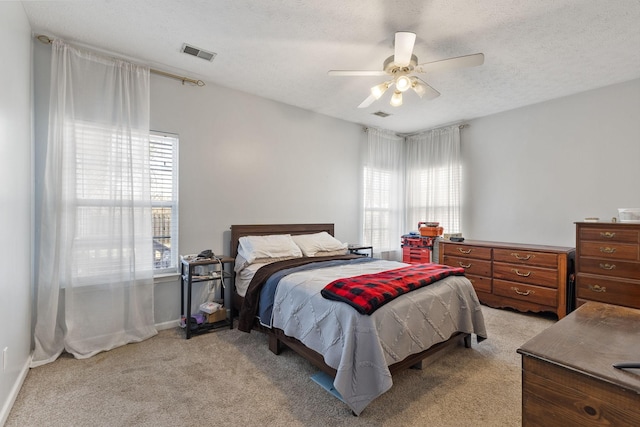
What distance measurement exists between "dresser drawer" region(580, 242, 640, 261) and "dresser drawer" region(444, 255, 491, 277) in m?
1.00

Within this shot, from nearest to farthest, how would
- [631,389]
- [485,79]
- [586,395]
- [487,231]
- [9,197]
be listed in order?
[631,389] → [586,395] → [9,197] → [485,79] → [487,231]

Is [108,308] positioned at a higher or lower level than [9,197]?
lower

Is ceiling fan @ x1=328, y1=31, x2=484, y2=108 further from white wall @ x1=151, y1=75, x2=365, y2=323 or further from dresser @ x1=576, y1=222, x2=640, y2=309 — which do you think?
dresser @ x1=576, y1=222, x2=640, y2=309

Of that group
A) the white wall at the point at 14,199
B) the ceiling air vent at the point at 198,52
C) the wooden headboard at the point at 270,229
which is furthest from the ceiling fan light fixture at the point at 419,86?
the white wall at the point at 14,199

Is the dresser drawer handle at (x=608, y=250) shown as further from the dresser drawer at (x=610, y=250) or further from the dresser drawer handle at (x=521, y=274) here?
the dresser drawer handle at (x=521, y=274)

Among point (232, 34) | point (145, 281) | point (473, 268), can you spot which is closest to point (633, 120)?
point (473, 268)

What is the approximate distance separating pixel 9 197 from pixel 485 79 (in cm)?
424

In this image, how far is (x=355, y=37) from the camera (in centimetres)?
257

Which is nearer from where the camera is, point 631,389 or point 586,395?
point 631,389

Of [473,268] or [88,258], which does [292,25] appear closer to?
[88,258]

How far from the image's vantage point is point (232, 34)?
8.43 feet

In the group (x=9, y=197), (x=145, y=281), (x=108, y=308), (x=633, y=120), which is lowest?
(x=108, y=308)

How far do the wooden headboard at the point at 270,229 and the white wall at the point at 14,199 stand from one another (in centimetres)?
175

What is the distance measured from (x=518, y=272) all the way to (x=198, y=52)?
4259 millimetres
